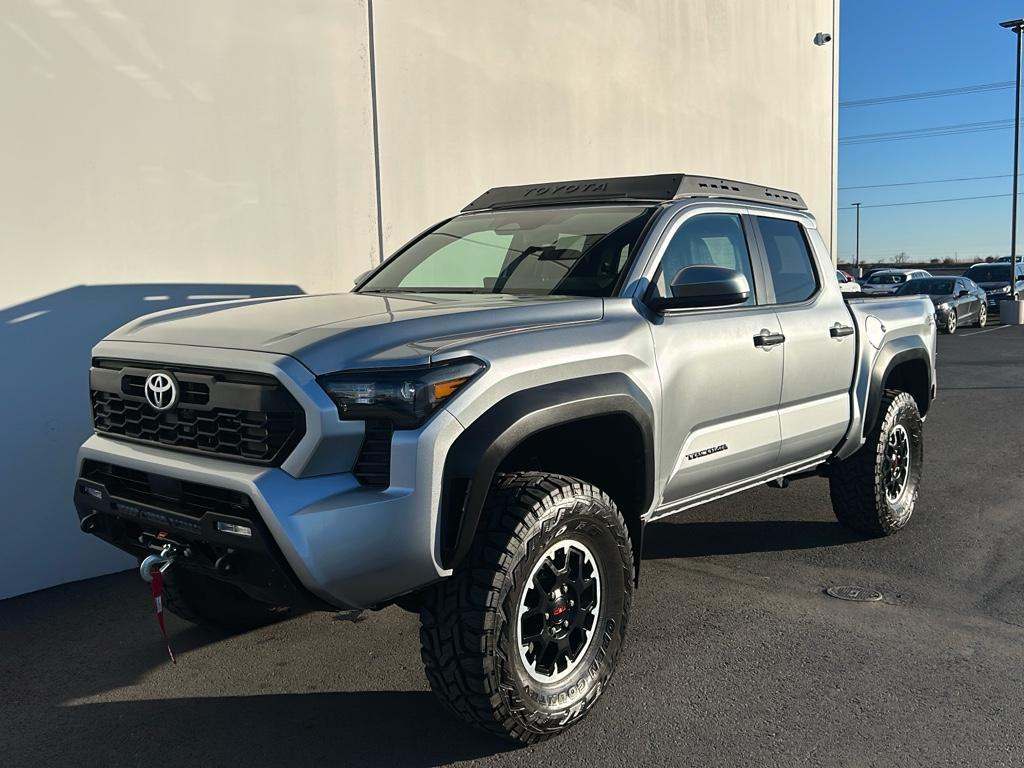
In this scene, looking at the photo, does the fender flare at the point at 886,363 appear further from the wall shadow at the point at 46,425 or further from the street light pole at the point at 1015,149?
the street light pole at the point at 1015,149

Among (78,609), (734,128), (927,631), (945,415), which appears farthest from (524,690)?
(734,128)

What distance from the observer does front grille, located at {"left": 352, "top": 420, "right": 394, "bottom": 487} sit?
9.41 ft

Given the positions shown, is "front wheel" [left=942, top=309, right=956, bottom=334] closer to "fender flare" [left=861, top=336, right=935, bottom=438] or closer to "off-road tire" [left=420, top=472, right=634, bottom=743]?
"fender flare" [left=861, top=336, right=935, bottom=438]

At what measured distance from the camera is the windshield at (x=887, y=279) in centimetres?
2945

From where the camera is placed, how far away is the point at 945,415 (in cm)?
1018

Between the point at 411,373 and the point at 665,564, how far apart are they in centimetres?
282

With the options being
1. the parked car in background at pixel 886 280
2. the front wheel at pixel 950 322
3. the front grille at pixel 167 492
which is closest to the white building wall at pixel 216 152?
the front grille at pixel 167 492

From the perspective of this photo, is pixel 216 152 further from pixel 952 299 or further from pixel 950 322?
pixel 952 299

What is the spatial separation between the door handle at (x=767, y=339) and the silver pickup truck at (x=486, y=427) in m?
0.01

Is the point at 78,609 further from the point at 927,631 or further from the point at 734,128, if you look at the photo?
the point at 734,128

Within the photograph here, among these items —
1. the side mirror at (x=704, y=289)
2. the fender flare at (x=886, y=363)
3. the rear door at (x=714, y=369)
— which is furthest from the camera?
the fender flare at (x=886, y=363)

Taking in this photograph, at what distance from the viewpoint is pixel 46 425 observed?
5.07m

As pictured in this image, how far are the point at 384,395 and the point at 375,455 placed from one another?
0.63 feet

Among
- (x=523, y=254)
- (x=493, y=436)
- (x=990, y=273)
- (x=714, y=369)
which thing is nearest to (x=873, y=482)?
(x=714, y=369)
